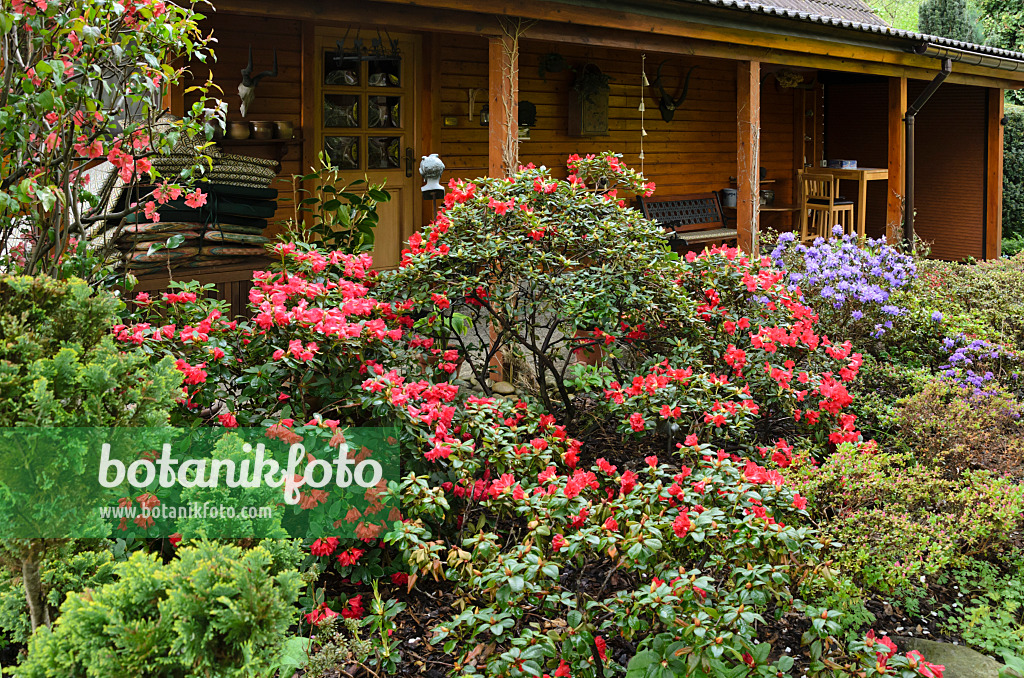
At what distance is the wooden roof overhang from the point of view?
5703mm

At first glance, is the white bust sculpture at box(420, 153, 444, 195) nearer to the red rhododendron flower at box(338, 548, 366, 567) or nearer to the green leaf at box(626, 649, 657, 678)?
the red rhododendron flower at box(338, 548, 366, 567)

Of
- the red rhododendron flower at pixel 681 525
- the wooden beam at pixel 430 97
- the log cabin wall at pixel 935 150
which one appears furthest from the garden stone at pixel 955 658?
the log cabin wall at pixel 935 150

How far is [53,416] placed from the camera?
2182 millimetres

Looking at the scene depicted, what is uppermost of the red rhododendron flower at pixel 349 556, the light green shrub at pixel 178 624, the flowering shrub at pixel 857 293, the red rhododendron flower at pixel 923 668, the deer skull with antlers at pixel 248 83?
the deer skull with antlers at pixel 248 83

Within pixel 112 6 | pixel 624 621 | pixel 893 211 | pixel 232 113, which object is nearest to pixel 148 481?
pixel 624 621

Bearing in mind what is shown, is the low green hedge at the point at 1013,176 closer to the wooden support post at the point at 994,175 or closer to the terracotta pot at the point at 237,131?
the wooden support post at the point at 994,175

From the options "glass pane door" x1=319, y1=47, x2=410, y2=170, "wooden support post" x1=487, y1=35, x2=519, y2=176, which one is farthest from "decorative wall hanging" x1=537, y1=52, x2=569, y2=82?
"wooden support post" x1=487, y1=35, x2=519, y2=176

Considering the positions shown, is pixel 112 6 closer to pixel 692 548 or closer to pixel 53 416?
pixel 53 416

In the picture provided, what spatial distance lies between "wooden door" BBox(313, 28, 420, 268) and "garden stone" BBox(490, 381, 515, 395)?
2941mm

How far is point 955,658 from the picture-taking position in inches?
124

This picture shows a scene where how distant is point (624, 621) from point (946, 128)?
1296 centimetres

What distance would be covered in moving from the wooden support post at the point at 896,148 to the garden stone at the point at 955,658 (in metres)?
7.62

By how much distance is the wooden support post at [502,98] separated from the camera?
628cm

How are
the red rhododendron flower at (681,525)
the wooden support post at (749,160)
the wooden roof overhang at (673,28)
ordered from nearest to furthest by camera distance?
the red rhododendron flower at (681,525), the wooden roof overhang at (673,28), the wooden support post at (749,160)
